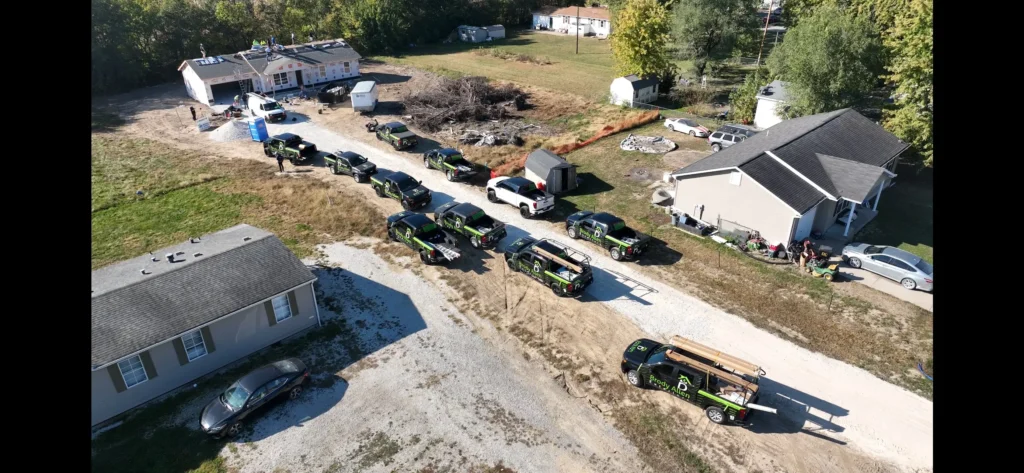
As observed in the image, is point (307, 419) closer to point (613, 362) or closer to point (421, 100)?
point (613, 362)

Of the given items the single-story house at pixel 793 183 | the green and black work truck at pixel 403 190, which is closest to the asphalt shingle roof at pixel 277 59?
the green and black work truck at pixel 403 190

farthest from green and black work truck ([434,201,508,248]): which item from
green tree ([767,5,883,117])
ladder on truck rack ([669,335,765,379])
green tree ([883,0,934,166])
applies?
green tree ([767,5,883,117])

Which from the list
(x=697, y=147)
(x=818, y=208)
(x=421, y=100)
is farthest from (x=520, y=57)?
(x=818, y=208)

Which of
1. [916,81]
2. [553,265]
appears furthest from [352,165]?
[916,81]

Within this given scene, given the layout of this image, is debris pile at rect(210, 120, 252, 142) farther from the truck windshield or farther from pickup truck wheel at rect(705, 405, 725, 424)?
pickup truck wheel at rect(705, 405, 725, 424)

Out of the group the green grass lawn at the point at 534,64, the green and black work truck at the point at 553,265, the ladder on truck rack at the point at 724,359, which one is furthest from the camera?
the green grass lawn at the point at 534,64

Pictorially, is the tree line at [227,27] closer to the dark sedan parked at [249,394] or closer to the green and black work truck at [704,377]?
the dark sedan parked at [249,394]

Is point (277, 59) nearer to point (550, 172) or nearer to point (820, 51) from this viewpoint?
point (550, 172)
